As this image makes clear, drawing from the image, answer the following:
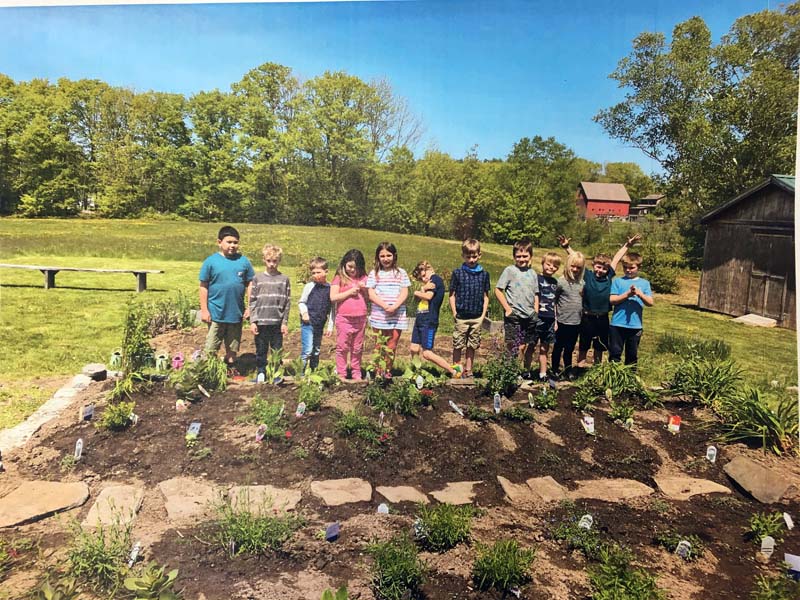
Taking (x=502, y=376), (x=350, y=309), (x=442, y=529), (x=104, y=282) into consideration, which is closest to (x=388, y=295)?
(x=350, y=309)

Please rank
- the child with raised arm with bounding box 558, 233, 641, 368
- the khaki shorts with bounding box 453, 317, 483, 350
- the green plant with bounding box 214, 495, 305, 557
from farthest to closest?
1. the khaki shorts with bounding box 453, 317, 483, 350
2. the child with raised arm with bounding box 558, 233, 641, 368
3. the green plant with bounding box 214, 495, 305, 557

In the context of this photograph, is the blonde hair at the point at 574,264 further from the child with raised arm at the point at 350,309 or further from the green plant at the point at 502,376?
the child with raised arm at the point at 350,309

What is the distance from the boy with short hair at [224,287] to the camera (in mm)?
4500

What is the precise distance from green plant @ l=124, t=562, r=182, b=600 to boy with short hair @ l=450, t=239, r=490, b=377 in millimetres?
3032

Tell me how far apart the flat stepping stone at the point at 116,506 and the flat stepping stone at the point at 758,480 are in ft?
14.0

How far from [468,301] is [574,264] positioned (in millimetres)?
991

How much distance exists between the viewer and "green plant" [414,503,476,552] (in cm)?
329

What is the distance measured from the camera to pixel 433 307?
4.95 m

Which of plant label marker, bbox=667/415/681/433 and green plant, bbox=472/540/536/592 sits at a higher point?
plant label marker, bbox=667/415/681/433

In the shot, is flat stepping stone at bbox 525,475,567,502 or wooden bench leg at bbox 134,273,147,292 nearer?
flat stepping stone at bbox 525,475,567,502

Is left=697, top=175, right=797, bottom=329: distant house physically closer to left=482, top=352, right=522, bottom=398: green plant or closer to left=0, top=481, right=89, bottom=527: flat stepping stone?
left=482, top=352, right=522, bottom=398: green plant

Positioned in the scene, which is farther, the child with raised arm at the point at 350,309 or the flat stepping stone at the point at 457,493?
the child with raised arm at the point at 350,309

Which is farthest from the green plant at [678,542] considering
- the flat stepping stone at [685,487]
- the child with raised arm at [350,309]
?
the child with raised arm at [350,309]

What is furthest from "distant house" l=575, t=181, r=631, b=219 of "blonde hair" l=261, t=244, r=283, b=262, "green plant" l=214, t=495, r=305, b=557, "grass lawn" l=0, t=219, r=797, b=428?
"green plant" l=214, t=495, r=305, b=557
